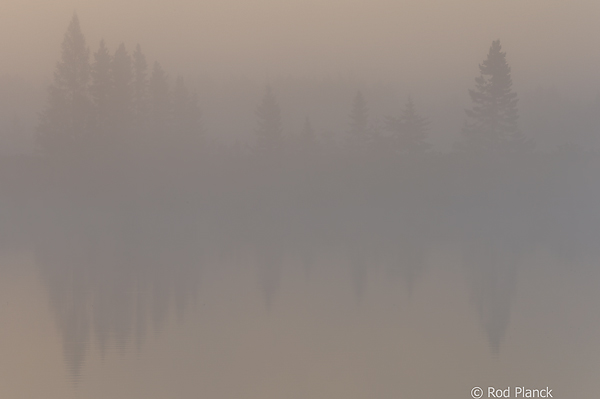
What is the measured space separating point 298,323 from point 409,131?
5861 centimetres

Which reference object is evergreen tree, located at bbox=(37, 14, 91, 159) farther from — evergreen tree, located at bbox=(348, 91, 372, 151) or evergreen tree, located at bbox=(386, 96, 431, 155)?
evergreen tree, located at bbox=(386, 96, 431, 155)

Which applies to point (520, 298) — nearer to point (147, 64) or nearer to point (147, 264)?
point (147, 264)

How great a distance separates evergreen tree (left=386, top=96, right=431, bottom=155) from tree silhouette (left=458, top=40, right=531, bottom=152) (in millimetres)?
5086

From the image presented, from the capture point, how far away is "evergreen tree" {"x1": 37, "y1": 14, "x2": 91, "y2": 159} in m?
68.2

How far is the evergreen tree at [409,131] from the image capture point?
70812mm

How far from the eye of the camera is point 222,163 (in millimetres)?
67500

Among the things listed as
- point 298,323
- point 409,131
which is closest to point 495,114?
point 409,131

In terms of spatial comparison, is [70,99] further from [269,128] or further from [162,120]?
[269,128]

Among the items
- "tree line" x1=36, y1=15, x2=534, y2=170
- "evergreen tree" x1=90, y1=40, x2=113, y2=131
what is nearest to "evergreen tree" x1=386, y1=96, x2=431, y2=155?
"tree line" x1=36, y1=15, x2=534, y2=170

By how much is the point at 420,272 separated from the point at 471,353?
34.0 ft

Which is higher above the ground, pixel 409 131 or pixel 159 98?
pixel 159 98

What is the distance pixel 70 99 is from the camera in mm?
69688

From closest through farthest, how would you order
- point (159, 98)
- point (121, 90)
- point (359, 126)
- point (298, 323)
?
point (298, 323) < point (121, 90) < point (359, 126) < point (159, 98)

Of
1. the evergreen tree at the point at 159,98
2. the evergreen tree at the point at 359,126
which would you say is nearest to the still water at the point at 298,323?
the evergreen tree at the point at 359,126
